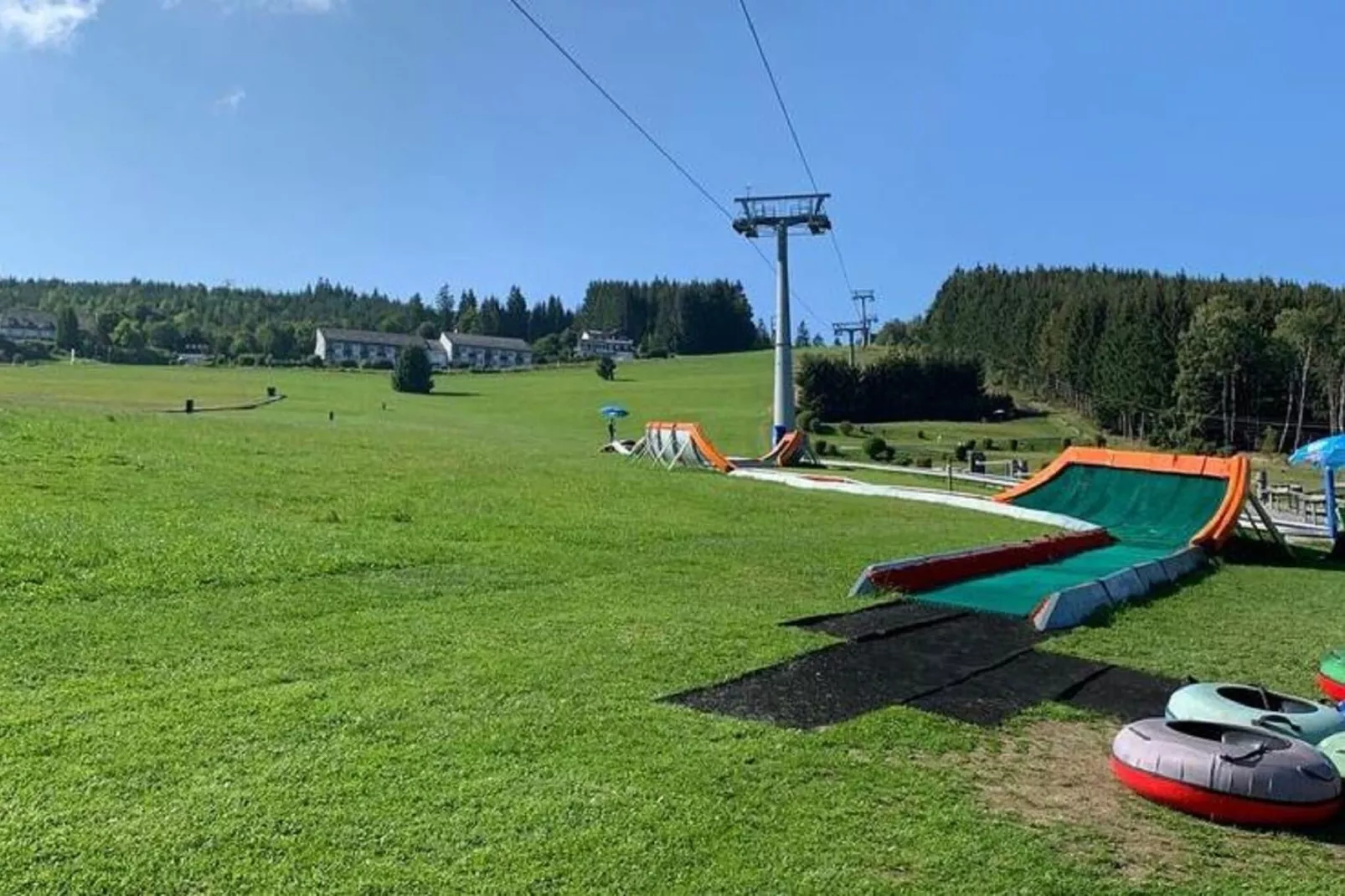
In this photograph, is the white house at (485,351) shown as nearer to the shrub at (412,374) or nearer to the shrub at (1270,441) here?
the shrub at (412,374)

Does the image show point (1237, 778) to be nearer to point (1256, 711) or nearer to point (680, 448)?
point (1256, 711)

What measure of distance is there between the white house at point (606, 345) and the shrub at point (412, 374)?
239ft

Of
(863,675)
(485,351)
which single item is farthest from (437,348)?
(863,675)

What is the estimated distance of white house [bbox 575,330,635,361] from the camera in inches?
6609

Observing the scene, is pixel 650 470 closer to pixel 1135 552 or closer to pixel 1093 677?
A: pixel 1135 552

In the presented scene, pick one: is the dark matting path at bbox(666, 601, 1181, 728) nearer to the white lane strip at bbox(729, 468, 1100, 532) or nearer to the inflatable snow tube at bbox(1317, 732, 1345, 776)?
the inflatable snow tube at bbox(1317, 732, 1345, 776)

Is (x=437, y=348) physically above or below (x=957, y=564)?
above

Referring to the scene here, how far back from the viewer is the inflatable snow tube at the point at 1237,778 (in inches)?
216

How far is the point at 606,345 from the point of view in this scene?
176m

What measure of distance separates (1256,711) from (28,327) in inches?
7977

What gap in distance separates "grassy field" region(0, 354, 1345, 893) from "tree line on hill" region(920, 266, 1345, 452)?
83.8 m

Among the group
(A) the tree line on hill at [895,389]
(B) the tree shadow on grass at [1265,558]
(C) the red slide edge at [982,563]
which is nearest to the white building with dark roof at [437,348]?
(A) the tree line on hill at [895,389]

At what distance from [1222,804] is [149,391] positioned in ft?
250

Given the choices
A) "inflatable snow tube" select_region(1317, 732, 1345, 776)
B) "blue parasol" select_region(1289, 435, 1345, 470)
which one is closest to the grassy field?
"inflatable snow tube" select_region(1317, 732, 1345, 776)
